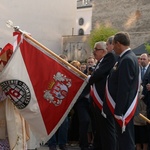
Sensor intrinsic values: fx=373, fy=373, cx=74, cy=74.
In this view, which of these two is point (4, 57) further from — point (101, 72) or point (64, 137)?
point (64, 137)

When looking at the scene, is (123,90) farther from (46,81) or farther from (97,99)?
(46,81)

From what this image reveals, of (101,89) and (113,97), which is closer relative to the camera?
(113,97)

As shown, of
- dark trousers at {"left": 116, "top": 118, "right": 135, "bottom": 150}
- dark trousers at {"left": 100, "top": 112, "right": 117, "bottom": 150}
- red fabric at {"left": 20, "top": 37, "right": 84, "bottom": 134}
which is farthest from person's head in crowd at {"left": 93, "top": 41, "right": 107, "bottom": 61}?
dark trousers at {"left": 116, "top": 118, "right": 135, "bottom": 150}

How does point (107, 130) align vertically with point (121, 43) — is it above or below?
below

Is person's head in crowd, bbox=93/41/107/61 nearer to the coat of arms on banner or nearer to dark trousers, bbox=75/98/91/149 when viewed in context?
the coat of arms on banner

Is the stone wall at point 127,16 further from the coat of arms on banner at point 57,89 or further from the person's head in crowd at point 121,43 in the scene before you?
the coat of arms on banner at point 57,89

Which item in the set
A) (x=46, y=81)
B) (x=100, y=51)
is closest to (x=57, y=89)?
(x=46, y=81)

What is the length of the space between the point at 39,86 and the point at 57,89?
26cm

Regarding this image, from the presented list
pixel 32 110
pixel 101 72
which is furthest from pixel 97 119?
pixel 32 110

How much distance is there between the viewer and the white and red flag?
4293 mm

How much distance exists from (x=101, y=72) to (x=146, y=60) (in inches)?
93.1

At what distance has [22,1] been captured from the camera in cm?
3128

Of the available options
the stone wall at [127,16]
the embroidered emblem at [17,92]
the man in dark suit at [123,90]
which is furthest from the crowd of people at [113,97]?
the stone wall at [127,16]

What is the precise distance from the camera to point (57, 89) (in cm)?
476
